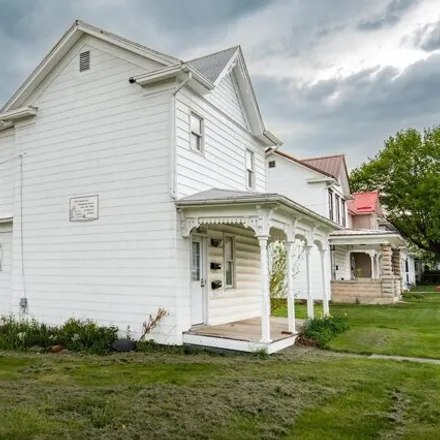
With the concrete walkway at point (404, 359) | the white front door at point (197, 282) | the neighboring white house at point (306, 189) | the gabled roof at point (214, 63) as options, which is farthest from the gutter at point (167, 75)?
the neighboring white house at point (306, 189)

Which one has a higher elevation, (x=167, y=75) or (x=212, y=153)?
(x=167, y=75)

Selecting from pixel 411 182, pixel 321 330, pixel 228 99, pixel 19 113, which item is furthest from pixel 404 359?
pixel 411 182

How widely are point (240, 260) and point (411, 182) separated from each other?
1110 inches

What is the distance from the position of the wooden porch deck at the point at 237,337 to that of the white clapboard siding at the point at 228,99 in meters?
5.69

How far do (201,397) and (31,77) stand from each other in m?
9.39

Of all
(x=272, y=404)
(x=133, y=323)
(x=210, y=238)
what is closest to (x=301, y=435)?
(x=272, y=404)

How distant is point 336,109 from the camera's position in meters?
22.8

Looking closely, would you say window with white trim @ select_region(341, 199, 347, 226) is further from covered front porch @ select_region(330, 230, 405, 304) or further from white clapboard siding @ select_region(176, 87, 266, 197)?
white clapboard siding @ select_region(176, 87, 266, 197)

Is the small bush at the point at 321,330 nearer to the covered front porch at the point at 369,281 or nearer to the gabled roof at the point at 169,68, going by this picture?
the gabled roof at the point at 169,68

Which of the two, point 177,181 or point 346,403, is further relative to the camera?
point 177,181

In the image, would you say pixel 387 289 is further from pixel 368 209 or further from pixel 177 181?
pixel 177 181

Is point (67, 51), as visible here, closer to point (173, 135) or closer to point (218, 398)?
point (173, 135)

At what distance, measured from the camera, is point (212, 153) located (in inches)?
442

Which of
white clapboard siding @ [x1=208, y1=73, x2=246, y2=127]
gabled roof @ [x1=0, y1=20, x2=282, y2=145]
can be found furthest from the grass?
white clapboard siding @ [x1=208, y1=73, x2=246, y2=127]
